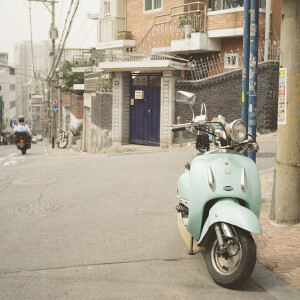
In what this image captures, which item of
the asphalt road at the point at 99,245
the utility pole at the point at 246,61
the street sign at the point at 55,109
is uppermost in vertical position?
the utility pole at the point at 246,61

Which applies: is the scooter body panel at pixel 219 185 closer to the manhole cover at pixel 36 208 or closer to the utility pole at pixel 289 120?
the utility pole at pixel 289 120

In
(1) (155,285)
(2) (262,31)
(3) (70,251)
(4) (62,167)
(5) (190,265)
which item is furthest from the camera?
(2) (262,31)

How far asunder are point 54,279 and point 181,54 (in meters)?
17.1

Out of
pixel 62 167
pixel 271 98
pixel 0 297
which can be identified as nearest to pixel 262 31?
pixel 271 98

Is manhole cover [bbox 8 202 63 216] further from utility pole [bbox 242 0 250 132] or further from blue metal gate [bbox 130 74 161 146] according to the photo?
blue metal gate [bbox 130 74 161 146]

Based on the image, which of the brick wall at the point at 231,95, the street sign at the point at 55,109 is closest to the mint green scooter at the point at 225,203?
the brick wall at the point at 231,95

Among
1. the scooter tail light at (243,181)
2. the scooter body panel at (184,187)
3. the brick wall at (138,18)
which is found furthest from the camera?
the brick wall at (138,18)

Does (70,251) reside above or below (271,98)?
below

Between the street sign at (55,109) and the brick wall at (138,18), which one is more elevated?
the brick wall at (138,18)

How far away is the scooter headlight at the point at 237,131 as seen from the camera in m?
4.73

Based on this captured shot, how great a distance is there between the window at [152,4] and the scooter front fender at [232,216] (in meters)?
18.4

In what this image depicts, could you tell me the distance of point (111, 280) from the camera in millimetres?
4719

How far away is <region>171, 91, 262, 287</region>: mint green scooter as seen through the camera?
4.34m

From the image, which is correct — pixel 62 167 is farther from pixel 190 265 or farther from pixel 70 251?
pixel 190 265
